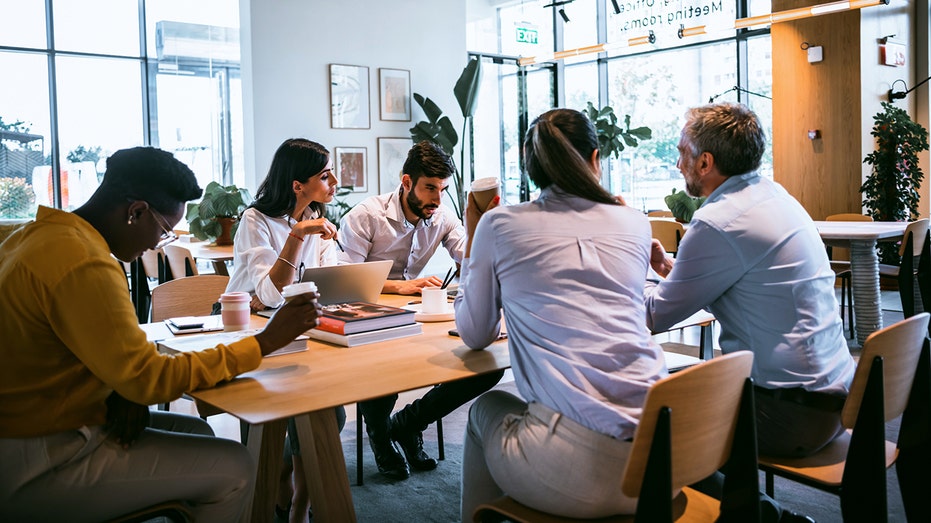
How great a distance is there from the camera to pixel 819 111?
8.13 metres

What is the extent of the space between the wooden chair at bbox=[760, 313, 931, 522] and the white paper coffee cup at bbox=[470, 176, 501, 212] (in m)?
0.96

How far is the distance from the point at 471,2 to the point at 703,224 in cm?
994

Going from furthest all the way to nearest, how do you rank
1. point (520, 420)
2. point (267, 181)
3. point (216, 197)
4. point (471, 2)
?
point (471, 2) → point (216, 197) → point (267, 181) → point (520, 420)

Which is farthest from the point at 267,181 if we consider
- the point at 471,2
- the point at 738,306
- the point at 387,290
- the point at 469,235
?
the point at 471,2

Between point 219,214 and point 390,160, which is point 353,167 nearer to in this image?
point 390,160

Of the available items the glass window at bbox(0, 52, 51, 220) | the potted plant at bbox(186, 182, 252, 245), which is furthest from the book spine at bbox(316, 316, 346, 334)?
the glass window at bbox(0, 52, 51, 220)

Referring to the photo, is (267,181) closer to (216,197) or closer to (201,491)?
(201,491)

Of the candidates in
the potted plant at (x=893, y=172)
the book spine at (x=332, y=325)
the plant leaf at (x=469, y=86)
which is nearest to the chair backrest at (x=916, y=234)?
the potted plant at (x=893, y=172)

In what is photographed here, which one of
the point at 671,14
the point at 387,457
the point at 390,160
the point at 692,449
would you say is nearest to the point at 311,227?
the point at 387,457

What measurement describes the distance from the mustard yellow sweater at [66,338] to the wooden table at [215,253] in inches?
132

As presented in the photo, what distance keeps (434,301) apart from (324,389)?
891 mm

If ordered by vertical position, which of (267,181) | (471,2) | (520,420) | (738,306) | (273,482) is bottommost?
(273,482)

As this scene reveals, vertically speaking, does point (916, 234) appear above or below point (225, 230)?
below

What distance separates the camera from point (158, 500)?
1646 millimetres
